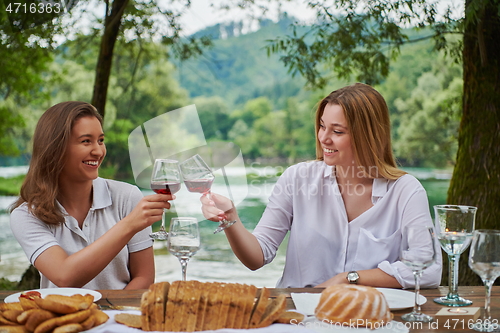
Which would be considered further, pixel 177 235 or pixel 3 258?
pixel 3 258

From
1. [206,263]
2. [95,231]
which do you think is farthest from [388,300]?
[206,263]

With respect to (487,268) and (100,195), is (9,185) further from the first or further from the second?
(487,268)

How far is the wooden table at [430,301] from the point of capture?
4.40 feet

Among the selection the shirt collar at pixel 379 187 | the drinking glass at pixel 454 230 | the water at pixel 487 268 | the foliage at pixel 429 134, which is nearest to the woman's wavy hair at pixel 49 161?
the shirt collar at pixel 379 187

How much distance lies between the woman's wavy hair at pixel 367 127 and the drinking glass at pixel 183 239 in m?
0.95

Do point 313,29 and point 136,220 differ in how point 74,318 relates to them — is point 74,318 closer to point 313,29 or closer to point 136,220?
point 136,220

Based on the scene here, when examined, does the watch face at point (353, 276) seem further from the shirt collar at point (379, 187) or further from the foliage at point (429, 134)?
the foliage at point (429, 134)

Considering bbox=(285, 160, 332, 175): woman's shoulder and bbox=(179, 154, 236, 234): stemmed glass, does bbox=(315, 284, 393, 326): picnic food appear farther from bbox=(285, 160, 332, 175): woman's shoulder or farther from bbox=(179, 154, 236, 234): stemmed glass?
bbox=(285, 160, 332, 175): woman's shoulder

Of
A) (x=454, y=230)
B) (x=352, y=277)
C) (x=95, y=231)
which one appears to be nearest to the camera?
(x=454, y=230)

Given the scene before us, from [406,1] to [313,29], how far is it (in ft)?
3.13

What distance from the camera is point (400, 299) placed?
1552 mm

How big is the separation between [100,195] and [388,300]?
125 centimetres

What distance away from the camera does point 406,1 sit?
13.4ft

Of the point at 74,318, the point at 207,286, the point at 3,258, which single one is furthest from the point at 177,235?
the point at 3,258
